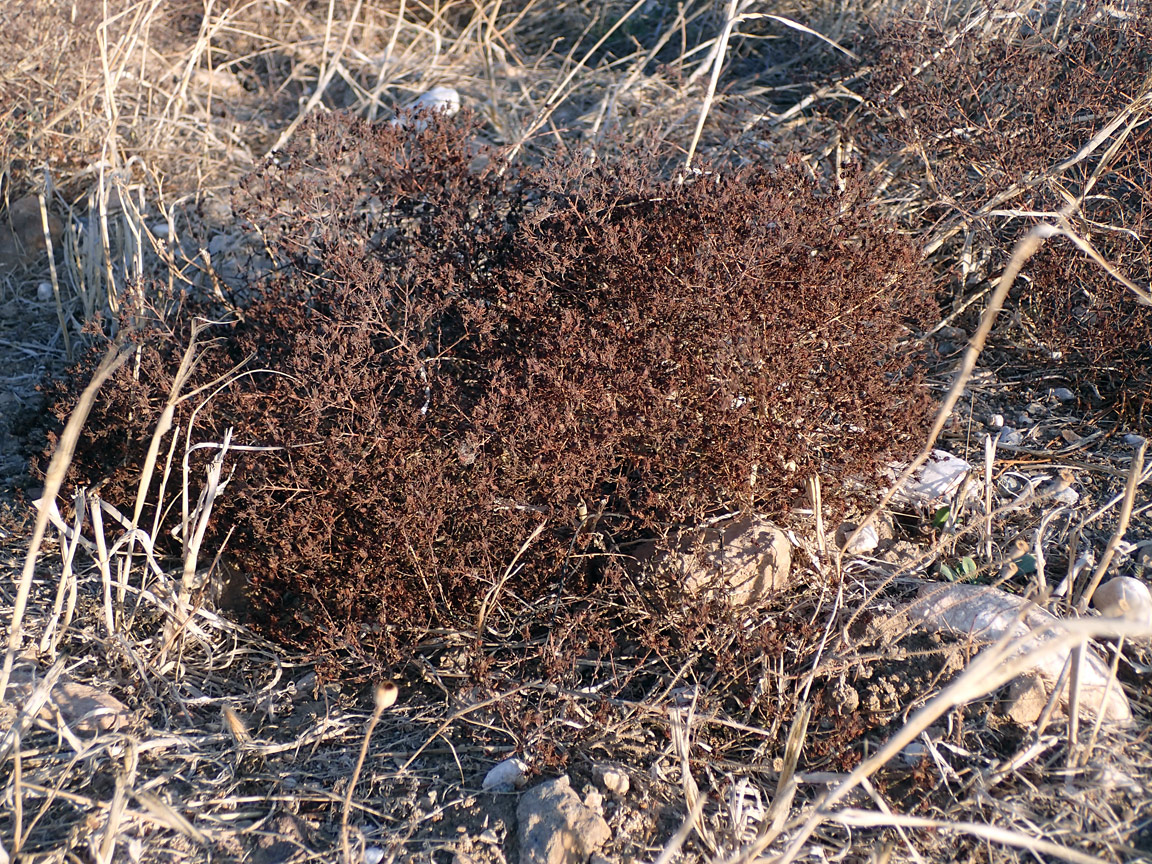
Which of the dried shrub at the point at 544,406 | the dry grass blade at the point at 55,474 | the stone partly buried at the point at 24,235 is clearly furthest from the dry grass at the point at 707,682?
the stone partly buried at the point at 24,235

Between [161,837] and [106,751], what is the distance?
30 cm

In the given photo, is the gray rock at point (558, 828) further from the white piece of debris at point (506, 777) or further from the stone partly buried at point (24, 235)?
the stone partly buried at point (24, 235)

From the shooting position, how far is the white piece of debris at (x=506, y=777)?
213 cm

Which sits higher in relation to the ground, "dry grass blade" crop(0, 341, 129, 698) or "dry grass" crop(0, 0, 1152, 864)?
"dry grass blade" crop(0, 341, 129, 698)

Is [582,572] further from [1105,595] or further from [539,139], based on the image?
[539,139]

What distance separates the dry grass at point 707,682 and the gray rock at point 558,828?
0.20 feet

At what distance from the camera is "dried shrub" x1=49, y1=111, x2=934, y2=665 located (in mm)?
2479

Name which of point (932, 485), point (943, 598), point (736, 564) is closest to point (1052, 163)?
point (932, 485)

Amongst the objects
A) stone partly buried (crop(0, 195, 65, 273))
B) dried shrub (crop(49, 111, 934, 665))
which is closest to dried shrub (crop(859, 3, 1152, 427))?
dried shrub (crop(49, 111, 934, 665))

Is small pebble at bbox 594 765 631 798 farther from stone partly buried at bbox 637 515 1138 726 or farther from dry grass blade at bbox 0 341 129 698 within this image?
dry grass blade at bbox 0 341 129 698

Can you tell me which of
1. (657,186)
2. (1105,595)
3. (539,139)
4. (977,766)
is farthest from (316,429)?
(539,139)

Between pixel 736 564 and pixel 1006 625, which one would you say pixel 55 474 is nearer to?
pixel 736 564

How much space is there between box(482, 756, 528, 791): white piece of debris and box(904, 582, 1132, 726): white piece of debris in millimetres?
1030

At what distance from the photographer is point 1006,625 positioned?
2.34 metres
